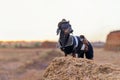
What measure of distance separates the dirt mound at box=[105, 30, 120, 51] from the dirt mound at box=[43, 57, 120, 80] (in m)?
47.5

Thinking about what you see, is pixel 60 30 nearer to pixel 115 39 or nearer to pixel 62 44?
pixel 62 44

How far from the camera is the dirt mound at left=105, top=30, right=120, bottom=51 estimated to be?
189ft

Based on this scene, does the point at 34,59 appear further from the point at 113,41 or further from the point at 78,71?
the point at 78,71

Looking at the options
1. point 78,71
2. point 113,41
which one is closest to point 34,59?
point 113,41

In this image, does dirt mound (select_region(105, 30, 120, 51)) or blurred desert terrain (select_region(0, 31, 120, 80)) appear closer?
blurred desert terrain (select_region(0, 31, 120, 80))

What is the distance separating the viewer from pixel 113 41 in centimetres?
5812

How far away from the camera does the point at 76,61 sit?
926 centimetres

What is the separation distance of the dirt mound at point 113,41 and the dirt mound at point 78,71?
47460 mm

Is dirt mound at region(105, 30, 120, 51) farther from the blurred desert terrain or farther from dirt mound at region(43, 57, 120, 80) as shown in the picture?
dirt mound at region(43, 57, 120, 80)

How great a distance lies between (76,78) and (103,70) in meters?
0.52

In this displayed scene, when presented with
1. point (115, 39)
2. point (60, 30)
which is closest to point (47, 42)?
point (115, 39)

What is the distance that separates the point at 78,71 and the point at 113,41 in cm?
4971

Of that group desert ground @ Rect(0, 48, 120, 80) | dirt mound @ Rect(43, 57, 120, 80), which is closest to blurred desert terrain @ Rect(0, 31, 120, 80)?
desert ground @ Rect(0, 48, 120, 80)

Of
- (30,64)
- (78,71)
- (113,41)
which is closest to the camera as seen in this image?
(78,71)
